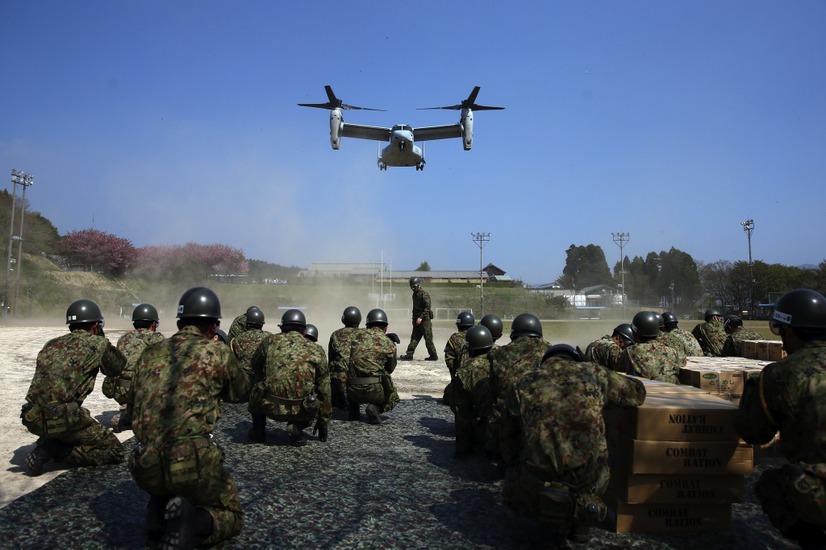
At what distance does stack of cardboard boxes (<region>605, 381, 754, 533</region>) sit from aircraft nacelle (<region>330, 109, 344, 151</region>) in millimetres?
29240

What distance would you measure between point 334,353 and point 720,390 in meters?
6.32

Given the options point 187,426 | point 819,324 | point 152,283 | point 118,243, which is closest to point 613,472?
point 819,324

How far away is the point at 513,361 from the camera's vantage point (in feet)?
21.2

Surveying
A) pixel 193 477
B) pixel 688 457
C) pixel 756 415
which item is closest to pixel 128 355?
pixel 193 477

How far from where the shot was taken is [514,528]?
501cm

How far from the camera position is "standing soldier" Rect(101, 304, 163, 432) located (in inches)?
342

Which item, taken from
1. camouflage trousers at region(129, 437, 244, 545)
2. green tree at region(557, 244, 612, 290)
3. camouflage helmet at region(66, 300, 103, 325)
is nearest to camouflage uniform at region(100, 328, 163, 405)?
camouflage helmet at region(66, 300, 103, 325)

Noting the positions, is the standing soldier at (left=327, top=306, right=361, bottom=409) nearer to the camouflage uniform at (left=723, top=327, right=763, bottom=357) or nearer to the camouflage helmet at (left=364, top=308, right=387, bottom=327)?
the camouflage helmet at (left=364, top=308, right=387, bottom=327)

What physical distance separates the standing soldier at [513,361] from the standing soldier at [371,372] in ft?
9.86

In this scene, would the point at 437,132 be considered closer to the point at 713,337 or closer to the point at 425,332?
the point at 425,332

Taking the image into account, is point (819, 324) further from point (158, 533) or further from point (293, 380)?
point (293, 380)

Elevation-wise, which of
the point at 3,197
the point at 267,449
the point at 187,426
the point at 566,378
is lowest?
the point at 267,449

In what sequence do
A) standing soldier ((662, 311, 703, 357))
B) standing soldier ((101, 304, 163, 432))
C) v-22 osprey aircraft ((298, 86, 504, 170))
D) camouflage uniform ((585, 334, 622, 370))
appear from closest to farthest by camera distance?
standing soldier ((101, 304, 163, 432)), camouflage uniform ((585, 334, 622, 370)), standing soldier ((662, 311, 703, 357)), v-22 osprey aircraft ((298, 86, 504, 170))

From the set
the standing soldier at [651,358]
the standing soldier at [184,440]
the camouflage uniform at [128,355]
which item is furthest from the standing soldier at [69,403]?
the standing soldier at [651,358]
